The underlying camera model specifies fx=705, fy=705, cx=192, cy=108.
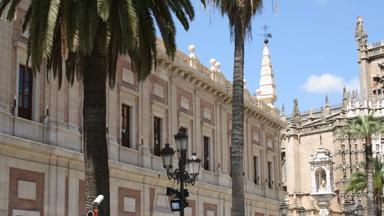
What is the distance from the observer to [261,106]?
4262 centimetres

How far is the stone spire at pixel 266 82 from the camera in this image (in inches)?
1734

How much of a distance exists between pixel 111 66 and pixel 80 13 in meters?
3.24

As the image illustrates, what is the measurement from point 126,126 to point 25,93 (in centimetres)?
664

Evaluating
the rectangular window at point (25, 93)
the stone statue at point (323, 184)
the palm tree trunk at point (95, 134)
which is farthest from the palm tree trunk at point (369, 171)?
the palm tree trunk at point (95, 134)

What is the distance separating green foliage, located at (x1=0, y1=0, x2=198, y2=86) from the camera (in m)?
15.6

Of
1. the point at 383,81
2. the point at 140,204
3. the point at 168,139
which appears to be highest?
the point at 383,81

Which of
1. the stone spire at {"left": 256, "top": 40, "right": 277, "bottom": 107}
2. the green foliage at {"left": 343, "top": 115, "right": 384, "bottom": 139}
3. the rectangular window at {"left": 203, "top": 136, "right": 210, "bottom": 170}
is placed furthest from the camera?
the green foliage at {"left": 343, "top": 115, "right": 384, "bottom": 139}

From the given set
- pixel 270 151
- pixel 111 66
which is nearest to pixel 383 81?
pixel 270 151

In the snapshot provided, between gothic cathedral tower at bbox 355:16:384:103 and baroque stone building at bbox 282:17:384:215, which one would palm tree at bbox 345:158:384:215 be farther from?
gothic cathedral tower at bbox 355:16:384:103

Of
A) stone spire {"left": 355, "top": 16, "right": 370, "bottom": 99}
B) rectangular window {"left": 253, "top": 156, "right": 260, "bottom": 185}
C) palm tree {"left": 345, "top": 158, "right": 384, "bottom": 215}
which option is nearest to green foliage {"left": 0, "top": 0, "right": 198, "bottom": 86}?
rectangular window {"left": 253, "top": 156, "right": 260, "bottom": 185}

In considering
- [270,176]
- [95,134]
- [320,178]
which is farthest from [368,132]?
[95,134]

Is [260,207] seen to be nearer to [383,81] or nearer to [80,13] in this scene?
[80,13]

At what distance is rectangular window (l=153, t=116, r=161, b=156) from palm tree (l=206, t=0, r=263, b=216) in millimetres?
8753

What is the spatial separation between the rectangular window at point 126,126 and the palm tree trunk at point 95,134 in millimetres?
11862
